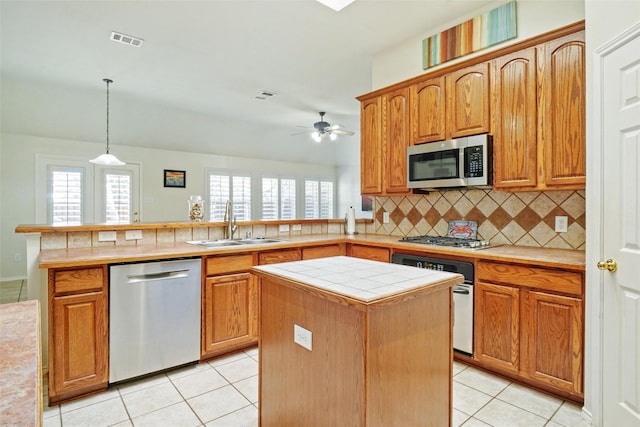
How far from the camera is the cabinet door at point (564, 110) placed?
2.21 metres

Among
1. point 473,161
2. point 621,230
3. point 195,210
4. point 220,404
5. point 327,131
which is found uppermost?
point 327,131

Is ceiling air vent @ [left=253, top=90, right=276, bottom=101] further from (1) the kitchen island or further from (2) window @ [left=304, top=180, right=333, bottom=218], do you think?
(1) the kitchen island

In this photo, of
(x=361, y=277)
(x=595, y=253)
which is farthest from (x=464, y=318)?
(x=361, y=277)

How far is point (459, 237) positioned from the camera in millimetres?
3129

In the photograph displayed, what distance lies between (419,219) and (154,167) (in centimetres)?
528

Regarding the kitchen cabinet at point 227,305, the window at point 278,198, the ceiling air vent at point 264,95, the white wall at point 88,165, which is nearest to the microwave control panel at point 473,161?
the kitchen cabinet at point 227,305

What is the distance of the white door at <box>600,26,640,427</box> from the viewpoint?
1650 mm

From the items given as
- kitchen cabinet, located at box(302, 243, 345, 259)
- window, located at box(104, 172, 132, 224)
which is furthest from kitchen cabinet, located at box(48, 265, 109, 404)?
window, located at box(104, 172, 132, 224)

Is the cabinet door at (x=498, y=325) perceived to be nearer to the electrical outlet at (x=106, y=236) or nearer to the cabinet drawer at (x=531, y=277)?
the cabinet drawer at (x=531, y=277)

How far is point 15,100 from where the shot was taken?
4816 millimetres

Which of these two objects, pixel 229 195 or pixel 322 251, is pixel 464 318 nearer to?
pixel 322 251

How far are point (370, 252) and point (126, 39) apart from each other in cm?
312

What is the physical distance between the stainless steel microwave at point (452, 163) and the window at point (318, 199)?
574 centimetres

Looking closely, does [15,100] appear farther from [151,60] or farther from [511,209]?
[511,209]
